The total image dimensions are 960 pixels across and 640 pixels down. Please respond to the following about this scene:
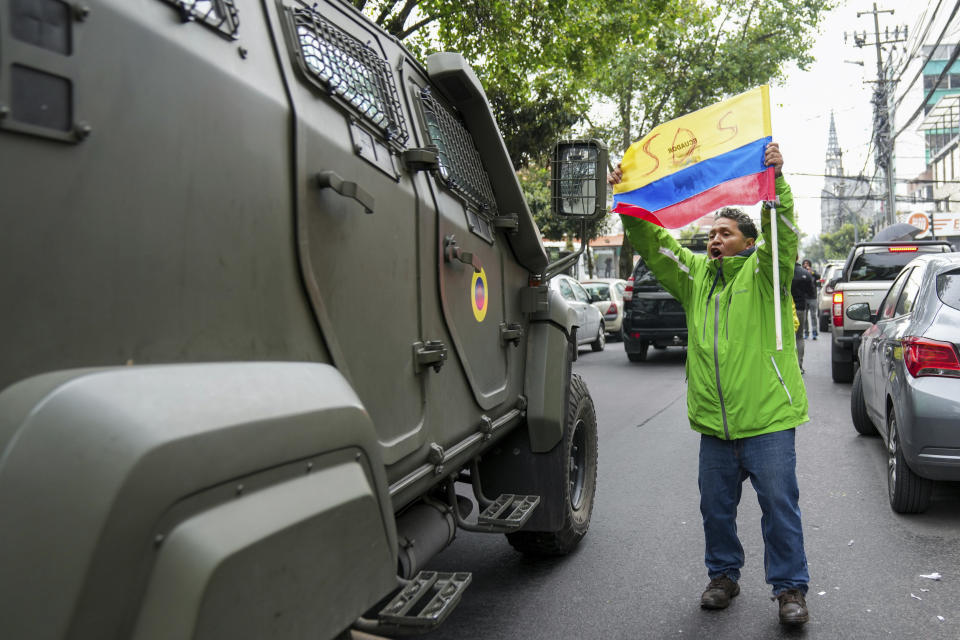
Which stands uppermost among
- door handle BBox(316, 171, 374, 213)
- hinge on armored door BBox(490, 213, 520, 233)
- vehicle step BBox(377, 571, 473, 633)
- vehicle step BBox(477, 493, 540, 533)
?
hinge on armored door BBox(490, 213, 520, 233)

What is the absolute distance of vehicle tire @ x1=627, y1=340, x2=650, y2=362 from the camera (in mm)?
15453

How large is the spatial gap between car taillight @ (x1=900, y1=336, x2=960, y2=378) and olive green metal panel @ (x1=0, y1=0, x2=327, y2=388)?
172 inches

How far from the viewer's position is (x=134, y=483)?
123 centimetres

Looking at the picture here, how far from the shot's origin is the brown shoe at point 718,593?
4031 mm

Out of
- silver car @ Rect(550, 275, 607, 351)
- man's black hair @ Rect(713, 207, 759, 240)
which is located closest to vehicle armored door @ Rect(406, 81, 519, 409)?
man's black hair @ Rect(713, 207, 759, 240)

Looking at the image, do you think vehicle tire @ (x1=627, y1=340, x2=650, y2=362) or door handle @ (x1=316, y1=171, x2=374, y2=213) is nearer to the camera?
door handle @ (x1=316, y1=171, x2=374, y2=213)

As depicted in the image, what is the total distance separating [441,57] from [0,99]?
2.26 m

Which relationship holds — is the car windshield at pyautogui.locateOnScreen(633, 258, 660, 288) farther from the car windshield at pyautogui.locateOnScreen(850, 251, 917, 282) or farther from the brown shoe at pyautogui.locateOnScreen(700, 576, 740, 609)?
the brown shoe at pyautogui.locateOnScreen(700, 576, 740, 609)

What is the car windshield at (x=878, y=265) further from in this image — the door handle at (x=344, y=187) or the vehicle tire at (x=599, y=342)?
the door handle at (x=344, y=187)

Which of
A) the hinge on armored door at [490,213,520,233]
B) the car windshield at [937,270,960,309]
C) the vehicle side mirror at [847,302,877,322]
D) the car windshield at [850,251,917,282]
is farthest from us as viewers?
the car windshield at [850,251,917,282]

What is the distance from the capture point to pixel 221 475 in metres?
1.38

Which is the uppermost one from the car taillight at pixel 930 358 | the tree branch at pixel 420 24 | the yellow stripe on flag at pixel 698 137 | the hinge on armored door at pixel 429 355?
the tree branch at pixel 420 24

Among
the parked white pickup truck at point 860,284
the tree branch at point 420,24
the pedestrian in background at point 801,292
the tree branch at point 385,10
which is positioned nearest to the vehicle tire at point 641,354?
the pedestrian in background at point 801,292

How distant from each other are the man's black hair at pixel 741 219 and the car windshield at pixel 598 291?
16163mm
